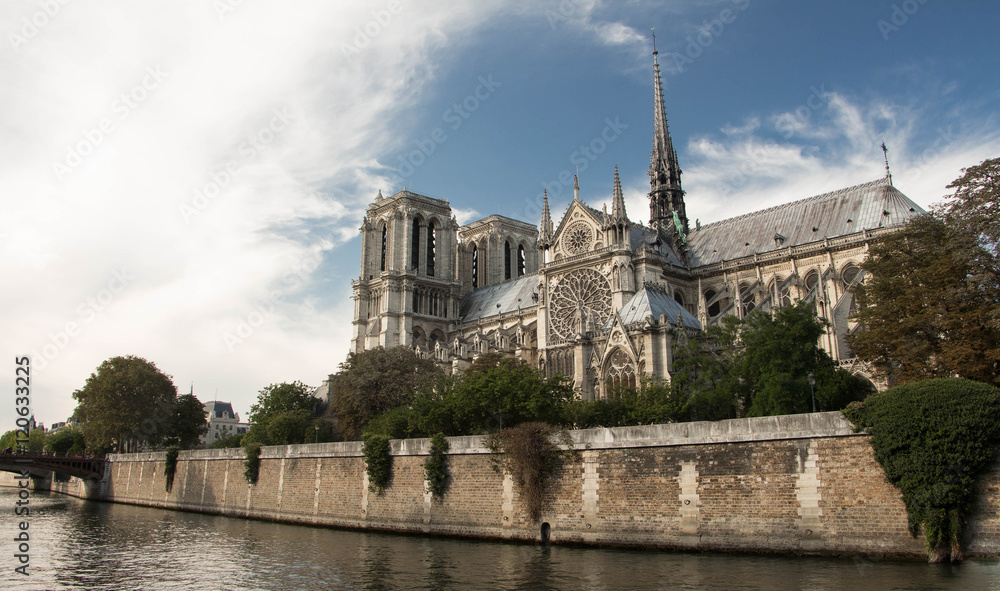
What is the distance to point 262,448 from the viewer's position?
39250mm

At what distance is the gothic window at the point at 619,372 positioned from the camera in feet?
133

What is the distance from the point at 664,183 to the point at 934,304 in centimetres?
4262

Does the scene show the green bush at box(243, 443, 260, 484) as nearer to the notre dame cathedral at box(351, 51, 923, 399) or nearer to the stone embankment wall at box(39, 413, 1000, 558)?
the stone embankment wall at box(39, 413, 1000, 558)

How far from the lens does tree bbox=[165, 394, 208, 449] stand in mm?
63281

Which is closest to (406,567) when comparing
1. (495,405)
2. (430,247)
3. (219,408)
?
(495,405)

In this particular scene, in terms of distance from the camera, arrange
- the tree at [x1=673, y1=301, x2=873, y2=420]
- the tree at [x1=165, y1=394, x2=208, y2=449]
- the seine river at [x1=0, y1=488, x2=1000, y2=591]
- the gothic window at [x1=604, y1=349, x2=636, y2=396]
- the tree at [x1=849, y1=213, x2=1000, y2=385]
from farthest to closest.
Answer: the tree at [x1=165, y1=394, x2=208, y2=449]
the gothic window at [x1=604, y1=349, x2=636, y2=396]
the tree at [x1=673, y1=301, x2=873, y2=420]
the tree at [x1=849, y1=213, x2=1000, y2=385]
the seine river at [x1=0, y1=488, x2=1000, y2=591]

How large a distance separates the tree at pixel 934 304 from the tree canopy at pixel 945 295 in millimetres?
26

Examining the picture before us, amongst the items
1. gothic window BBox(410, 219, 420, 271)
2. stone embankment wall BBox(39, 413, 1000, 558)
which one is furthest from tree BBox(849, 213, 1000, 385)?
gothic window BBox(410, 219, 420, 271)

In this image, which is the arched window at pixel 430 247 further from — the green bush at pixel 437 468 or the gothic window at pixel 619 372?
the green bush at pixel 437 468

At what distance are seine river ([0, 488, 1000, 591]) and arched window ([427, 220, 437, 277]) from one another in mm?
52553

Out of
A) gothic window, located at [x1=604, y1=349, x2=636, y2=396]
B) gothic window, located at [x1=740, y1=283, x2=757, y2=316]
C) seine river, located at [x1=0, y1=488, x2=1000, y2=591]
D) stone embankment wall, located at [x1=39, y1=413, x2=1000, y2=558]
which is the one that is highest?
gothic window, located at [x1=740, y1=283, x2=757, y2=316]

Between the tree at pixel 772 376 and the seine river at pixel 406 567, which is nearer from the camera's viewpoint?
the seine river at pixel 406 567

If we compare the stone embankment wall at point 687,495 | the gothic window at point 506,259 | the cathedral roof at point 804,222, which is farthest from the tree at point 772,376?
the gothic window at point 506,259

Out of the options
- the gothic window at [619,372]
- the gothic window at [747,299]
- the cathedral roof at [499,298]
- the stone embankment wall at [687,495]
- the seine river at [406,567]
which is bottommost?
the seine river at [406,567]
